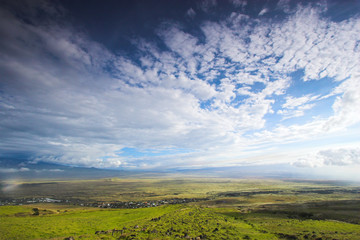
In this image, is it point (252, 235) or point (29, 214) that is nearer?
point (252, 235)

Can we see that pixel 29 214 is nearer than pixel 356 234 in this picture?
No

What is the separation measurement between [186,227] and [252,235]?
10861 millimetres

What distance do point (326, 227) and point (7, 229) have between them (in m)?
56.9

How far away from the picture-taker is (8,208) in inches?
1896

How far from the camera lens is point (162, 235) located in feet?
85.3

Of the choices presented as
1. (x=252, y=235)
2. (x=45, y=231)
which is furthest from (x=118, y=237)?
(x=252, y=235)

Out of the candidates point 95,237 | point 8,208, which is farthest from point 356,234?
point 8,208

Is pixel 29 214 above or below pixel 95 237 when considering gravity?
below

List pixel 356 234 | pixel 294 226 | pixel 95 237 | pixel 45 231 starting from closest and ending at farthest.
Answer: pixel 95 237
pixel 356 234
pixel 45 231
pixel 294 226

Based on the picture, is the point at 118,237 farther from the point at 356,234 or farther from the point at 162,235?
the point at 356,234

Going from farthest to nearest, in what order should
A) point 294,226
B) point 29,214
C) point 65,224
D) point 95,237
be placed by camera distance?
point 29,214, point 65,224, point 294,226, point 95,237

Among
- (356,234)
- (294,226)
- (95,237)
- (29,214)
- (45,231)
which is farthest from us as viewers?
(29,214)

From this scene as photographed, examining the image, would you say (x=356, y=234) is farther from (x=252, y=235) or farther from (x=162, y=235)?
(x=162, y=235)

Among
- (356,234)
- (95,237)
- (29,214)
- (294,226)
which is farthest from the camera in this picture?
(29,214)
